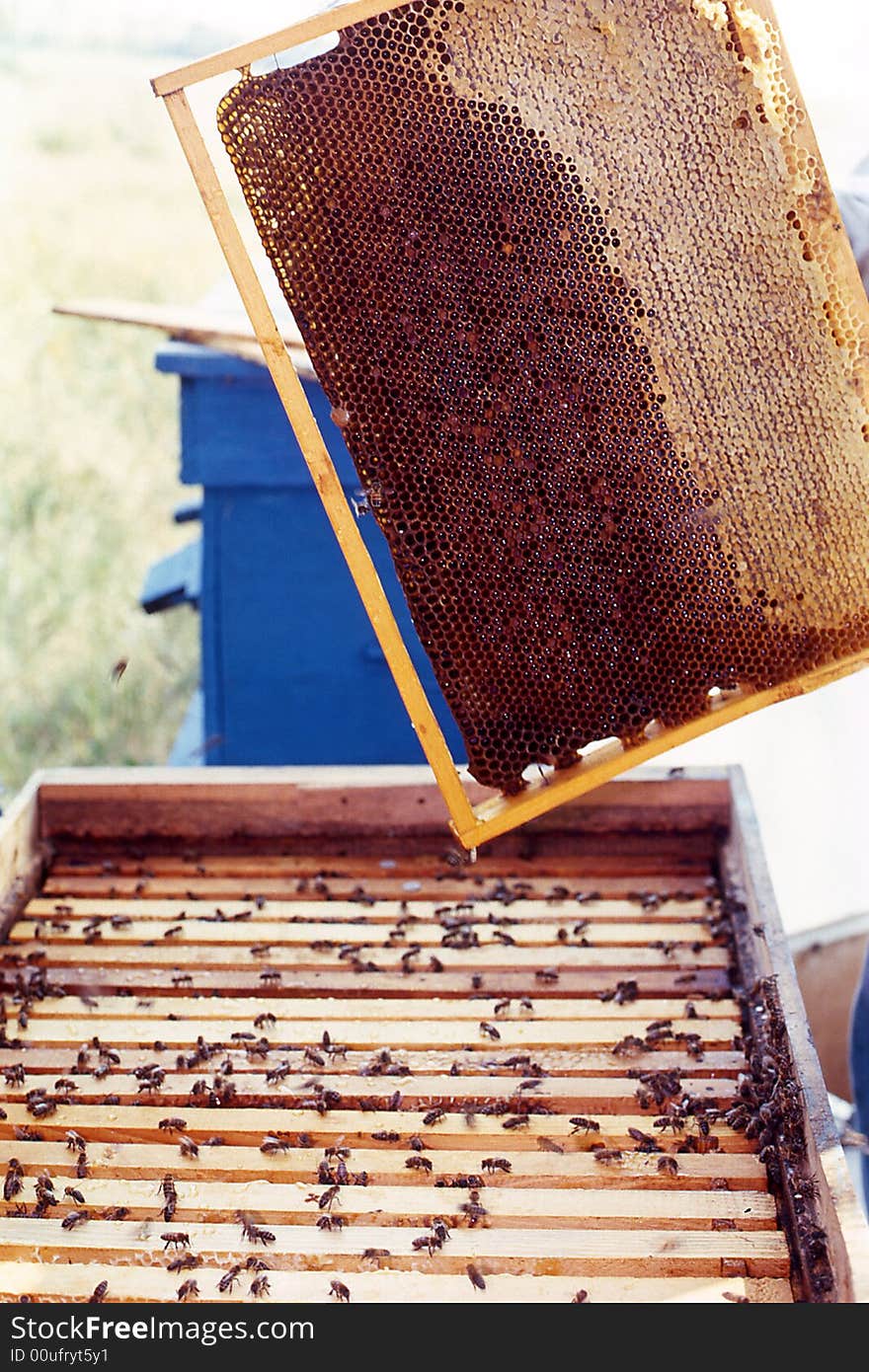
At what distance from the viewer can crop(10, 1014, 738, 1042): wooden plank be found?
2.66 metres

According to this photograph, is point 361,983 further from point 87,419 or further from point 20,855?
point 87,419

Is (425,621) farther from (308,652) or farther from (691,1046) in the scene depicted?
(308,652)

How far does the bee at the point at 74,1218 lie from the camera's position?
2154mm

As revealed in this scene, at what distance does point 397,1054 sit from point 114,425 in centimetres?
966

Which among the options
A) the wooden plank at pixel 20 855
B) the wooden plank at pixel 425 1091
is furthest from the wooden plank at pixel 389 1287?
the wooden plank at pixel 20 855

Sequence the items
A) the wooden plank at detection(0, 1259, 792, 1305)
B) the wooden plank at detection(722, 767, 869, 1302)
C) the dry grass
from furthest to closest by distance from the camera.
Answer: the dry grass → the wooden plank at detection(0, 1259, 792, 1305) → the wooden plank at detection(722, 767, 869, 1302)

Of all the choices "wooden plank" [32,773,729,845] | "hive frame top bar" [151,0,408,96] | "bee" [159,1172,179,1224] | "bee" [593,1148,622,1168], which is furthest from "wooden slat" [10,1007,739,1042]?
"hive frame top bar" [151,0,408,96]

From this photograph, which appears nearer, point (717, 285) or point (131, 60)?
point (717, 285)

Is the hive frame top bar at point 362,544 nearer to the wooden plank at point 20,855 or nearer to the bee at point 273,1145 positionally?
the bee at point 273,1145

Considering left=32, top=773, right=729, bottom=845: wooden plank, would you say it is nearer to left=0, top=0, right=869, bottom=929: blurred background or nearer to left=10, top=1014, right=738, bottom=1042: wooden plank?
left=10, top=1014, right=738, bottom=1042: wooden plank

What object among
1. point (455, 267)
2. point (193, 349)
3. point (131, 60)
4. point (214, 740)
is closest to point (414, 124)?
point (455, 267)

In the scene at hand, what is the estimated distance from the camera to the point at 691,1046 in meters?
2.61
